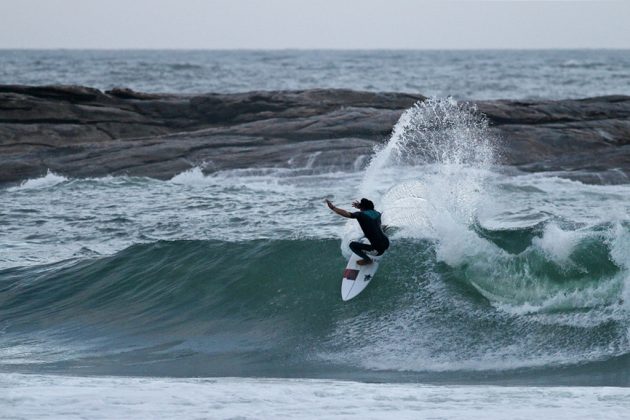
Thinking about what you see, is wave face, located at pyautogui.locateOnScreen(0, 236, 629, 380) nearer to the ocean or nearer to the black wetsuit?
the ocean

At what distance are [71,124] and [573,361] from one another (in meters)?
17.2

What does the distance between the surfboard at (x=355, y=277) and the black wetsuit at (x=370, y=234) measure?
0.15 metres

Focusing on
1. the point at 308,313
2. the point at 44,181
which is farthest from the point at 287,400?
the point at 44,181

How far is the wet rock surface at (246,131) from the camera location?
22625mm

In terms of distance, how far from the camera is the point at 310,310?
12500 millimetres

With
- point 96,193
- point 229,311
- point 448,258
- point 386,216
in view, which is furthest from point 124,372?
point 96,193

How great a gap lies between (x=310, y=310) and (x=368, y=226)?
53.0 inches

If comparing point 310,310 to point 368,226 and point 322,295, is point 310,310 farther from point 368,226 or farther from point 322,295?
point 368,226

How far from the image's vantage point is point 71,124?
24.7 meters

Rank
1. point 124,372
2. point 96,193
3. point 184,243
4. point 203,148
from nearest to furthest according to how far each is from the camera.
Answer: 1. point 124,372
2. point 184,243
3. point 96,193
4. point 203,148

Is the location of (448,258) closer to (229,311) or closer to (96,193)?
(229,311)

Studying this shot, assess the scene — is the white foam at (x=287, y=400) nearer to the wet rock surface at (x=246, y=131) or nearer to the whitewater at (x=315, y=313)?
the whitewater at (x=315, y=313)

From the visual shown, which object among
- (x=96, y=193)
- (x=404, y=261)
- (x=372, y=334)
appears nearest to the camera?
(x=372, y=334)

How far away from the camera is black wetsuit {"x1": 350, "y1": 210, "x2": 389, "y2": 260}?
39.7 feet
